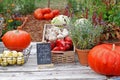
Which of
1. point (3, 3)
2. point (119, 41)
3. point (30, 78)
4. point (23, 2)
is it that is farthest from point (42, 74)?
point (23, 2)

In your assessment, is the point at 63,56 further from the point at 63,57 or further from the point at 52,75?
the point at 52,75

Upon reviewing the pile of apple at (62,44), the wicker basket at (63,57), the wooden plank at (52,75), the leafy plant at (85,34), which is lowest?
the wooden plank at (52,75)

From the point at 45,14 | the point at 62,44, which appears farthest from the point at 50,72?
the point at 45,14

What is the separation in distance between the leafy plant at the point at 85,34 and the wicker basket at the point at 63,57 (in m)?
0.11

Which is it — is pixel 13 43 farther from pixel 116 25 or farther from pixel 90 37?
pixel 116 25

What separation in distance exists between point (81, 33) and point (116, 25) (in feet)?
1.21

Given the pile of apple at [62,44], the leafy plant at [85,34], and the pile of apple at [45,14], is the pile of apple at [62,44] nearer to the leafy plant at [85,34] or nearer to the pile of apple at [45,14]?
the leafy plant at [85,34]

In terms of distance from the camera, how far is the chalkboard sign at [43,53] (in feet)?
9.89

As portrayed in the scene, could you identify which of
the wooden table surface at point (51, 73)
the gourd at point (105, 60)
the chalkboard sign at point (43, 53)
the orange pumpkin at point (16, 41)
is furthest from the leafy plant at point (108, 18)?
the orange pumpkin at point (16, 41)

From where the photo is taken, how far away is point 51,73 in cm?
293

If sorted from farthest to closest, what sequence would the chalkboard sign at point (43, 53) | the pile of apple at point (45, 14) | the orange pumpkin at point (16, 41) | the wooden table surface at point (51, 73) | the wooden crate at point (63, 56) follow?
1. the pile of apple at point (45, 14)
2. the orange pumpkin at point (16, 41)
3. the wooden crate at point (63, 56)
4. the chalkboard sign at point (43, 53)
5. the wooden table surface at point (51, 73)

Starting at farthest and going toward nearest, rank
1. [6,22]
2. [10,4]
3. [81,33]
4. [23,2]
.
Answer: [23,2], [10,4], [6,22], [81,33]

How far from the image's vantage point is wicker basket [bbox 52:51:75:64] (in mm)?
3119

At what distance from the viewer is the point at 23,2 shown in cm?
689
